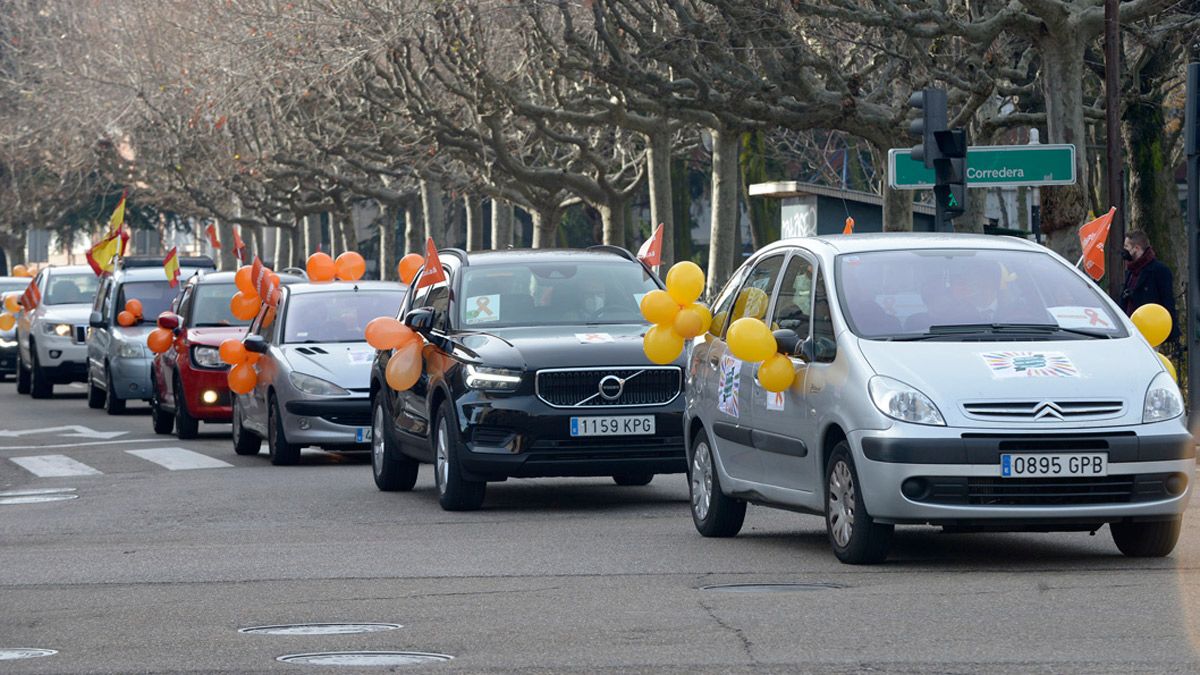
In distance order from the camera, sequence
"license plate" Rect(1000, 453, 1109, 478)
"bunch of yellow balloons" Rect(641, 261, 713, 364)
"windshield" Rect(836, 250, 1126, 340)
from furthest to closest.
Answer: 1. "bunch of yellow balloons" Rect(641, 261, 713, 364)
2. "windshield" Rect(836, 250, 1126, 340)
3. "license plate" Rect(1000, 453, 1109, 478)

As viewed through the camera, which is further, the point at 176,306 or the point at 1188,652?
the point at 176,306

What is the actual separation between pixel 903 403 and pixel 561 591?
1698 millimetres

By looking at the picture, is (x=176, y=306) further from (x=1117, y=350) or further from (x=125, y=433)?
(x=1117, y=350)

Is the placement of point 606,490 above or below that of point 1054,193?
below

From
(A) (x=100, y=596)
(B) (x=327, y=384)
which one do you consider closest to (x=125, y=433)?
(B) (x=327, y=384)

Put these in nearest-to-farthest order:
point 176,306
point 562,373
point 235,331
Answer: point 562,373 < point 235,331 < point 176,306

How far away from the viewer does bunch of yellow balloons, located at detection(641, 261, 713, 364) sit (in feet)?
41.6

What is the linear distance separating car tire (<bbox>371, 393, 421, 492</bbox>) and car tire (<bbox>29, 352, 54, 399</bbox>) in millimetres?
17238

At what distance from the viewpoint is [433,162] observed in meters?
47.9

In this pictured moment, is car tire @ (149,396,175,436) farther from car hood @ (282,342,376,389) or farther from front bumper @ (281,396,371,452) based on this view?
front bumper @ (281,396,371,452)

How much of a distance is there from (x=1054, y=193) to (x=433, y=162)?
2605 centimetres

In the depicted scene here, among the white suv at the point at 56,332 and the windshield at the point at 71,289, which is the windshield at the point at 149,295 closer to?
the white suv at the point at 56,332

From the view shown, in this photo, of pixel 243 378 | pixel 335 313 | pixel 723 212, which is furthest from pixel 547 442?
pixel 723 212

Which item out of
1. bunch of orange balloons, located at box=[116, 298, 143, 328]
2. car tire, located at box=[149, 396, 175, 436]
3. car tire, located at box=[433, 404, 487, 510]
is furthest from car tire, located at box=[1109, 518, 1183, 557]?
bunch of orange balloons, located at box=[116, 298, 143, 328]
